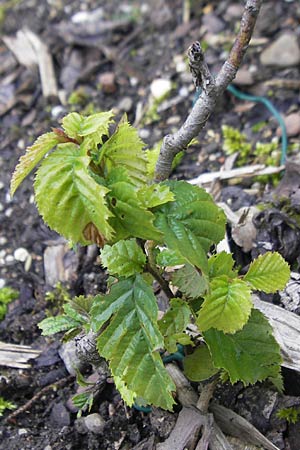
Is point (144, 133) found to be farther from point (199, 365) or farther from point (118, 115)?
point (199, 365)

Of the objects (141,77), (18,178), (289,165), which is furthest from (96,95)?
(18,178)

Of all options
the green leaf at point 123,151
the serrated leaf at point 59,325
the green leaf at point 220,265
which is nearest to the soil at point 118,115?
the serrated leaf at point 59,325

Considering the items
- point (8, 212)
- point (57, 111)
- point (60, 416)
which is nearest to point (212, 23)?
point (57, 111)

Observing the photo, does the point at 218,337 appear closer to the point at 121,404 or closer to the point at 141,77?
the point at 121,404

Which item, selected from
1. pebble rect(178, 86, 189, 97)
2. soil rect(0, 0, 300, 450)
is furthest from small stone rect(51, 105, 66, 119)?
pebble rect(178, 86, 189, 97)

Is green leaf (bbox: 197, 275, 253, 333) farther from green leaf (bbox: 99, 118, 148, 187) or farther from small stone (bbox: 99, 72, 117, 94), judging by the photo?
small stone (bbox: 99, 72, 117, 94)

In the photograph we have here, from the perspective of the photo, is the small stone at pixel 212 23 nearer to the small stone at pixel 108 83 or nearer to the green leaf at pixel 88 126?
the small stone at pixel 108 83
